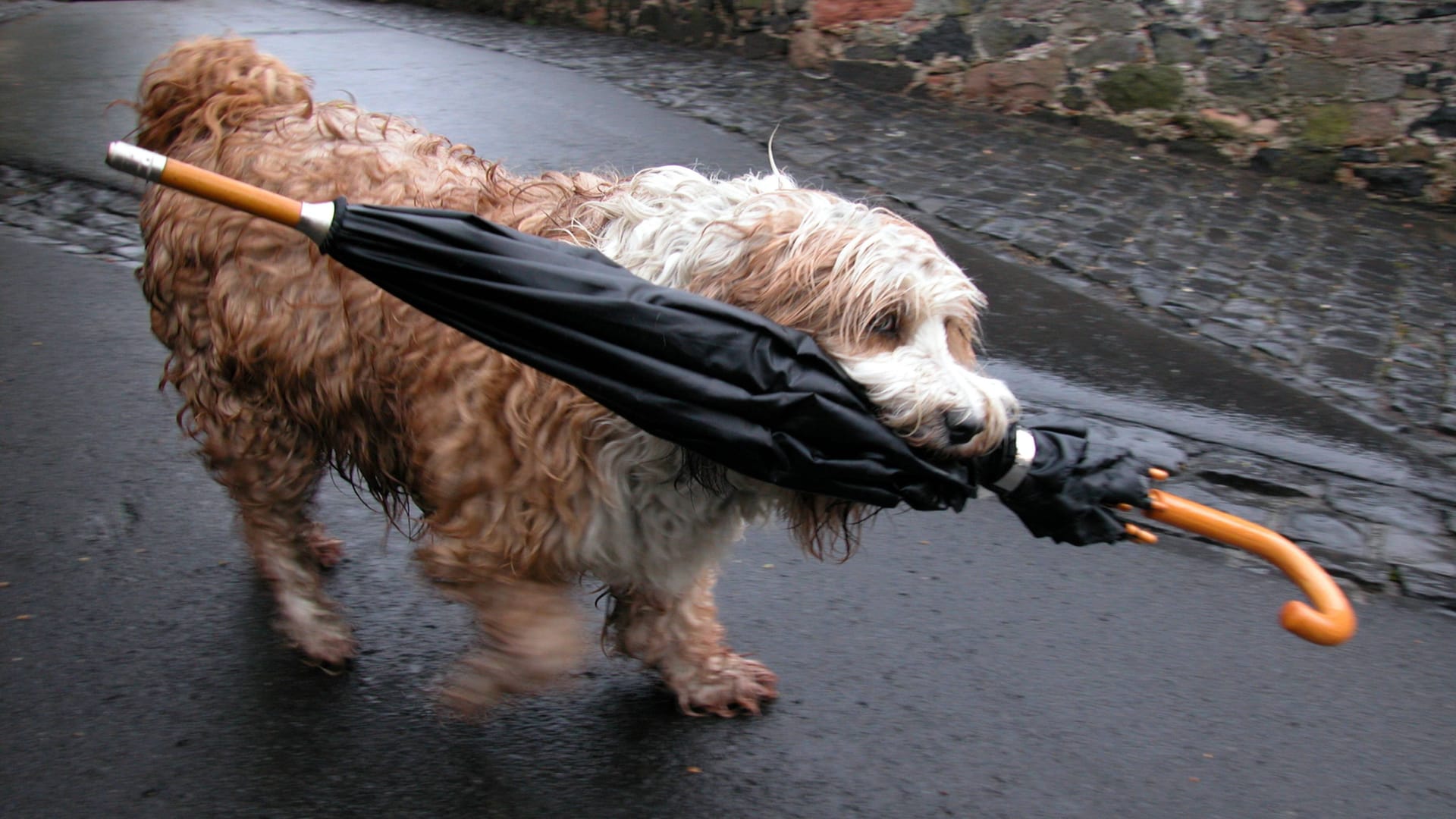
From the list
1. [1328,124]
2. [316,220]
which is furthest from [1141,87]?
[316,220]

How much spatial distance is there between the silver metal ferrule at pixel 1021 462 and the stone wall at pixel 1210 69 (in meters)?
6.56

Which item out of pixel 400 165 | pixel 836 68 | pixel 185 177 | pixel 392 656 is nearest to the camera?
pixel 185 177

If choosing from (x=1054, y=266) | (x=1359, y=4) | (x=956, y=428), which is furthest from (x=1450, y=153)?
(x=956, y=428)

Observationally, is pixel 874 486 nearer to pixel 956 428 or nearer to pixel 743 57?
pixel 956 428

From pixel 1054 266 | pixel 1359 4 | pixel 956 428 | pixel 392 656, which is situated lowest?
pixel 392 656

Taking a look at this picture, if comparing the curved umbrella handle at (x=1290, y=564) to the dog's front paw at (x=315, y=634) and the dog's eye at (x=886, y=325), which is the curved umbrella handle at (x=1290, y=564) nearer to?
the dog's eye at (x=886, y=325)

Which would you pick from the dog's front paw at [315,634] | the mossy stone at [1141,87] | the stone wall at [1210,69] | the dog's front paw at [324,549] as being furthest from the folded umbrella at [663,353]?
the mossy stone at [1141,87]

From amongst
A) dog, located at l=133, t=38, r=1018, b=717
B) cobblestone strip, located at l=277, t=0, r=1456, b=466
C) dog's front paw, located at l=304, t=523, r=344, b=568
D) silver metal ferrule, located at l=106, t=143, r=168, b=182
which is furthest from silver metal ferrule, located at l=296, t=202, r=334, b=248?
A: cobblestone strip, located at l=277, t=0, r=1456, b=466

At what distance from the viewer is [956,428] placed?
7.91 feet

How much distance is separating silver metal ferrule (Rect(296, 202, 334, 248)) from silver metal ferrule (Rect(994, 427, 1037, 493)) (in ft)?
4.64

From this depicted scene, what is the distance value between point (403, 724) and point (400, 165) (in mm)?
1473

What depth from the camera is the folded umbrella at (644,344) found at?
2420 millimetres

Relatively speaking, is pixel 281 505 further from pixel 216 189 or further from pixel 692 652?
pixel 216 189

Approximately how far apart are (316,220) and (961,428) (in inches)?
50.6
